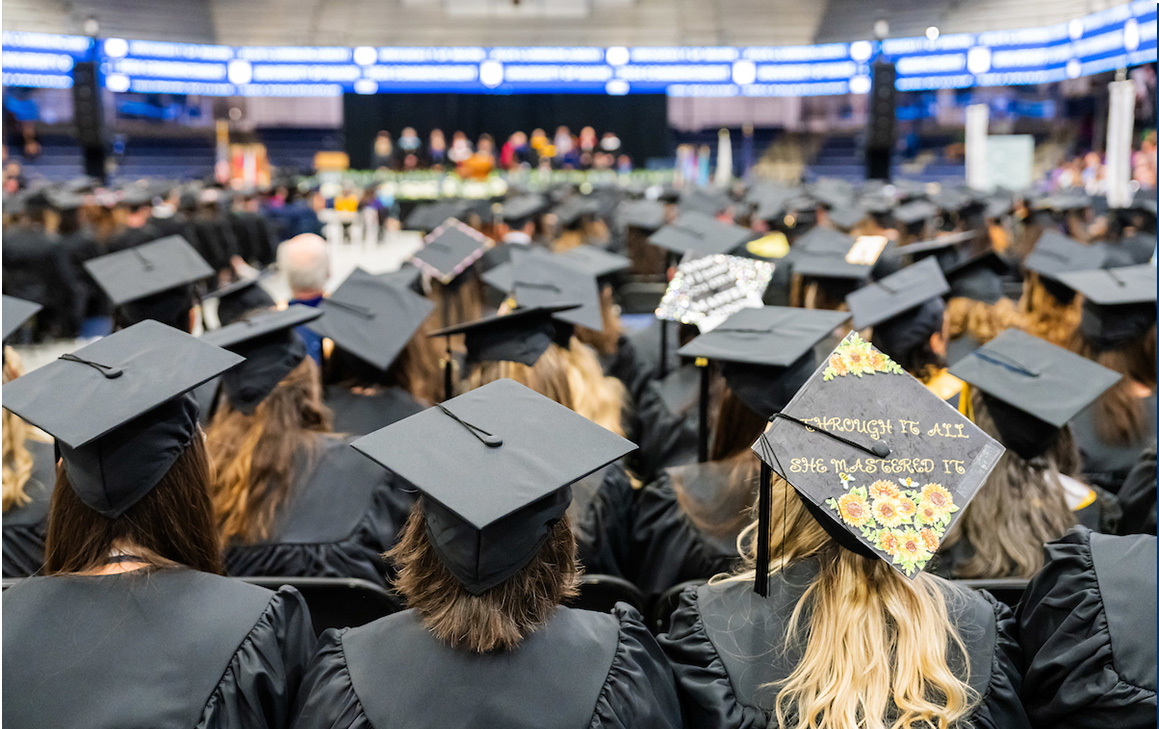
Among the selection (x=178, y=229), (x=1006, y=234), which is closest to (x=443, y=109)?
(x=178, y=229)

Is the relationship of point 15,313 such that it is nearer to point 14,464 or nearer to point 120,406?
point 14,464

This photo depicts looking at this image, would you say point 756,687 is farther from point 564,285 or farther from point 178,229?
point 178,229

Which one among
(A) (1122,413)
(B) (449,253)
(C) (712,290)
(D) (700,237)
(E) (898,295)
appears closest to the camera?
(A) (1122,413)

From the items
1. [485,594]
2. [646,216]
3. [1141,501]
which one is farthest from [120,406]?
[646,216]

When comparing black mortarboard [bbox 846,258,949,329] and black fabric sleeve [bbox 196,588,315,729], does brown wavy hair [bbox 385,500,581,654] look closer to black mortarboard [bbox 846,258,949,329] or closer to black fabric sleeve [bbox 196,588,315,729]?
black fabric sleeve [bbox 196,588,315,729]

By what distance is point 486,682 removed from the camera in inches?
52.2

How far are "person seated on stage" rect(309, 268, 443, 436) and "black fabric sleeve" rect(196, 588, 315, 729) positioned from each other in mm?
1408

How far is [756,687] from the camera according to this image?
1.49m

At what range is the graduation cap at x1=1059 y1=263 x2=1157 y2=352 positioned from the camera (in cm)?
333

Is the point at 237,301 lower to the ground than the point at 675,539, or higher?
higher

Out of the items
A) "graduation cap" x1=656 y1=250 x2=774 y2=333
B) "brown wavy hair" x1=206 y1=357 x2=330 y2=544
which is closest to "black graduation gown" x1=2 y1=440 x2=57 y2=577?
"brown wavy hair" x1=206 y1=357 x2=330 y2=544

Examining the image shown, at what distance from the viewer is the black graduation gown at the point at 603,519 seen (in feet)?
8.46

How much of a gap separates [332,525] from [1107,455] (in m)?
2.67

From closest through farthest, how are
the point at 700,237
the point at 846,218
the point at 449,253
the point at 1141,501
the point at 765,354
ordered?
the point at 765,354 < the point at 1141,501 < the point at 449,253 < the point at 700,237 < the point at 846,218
